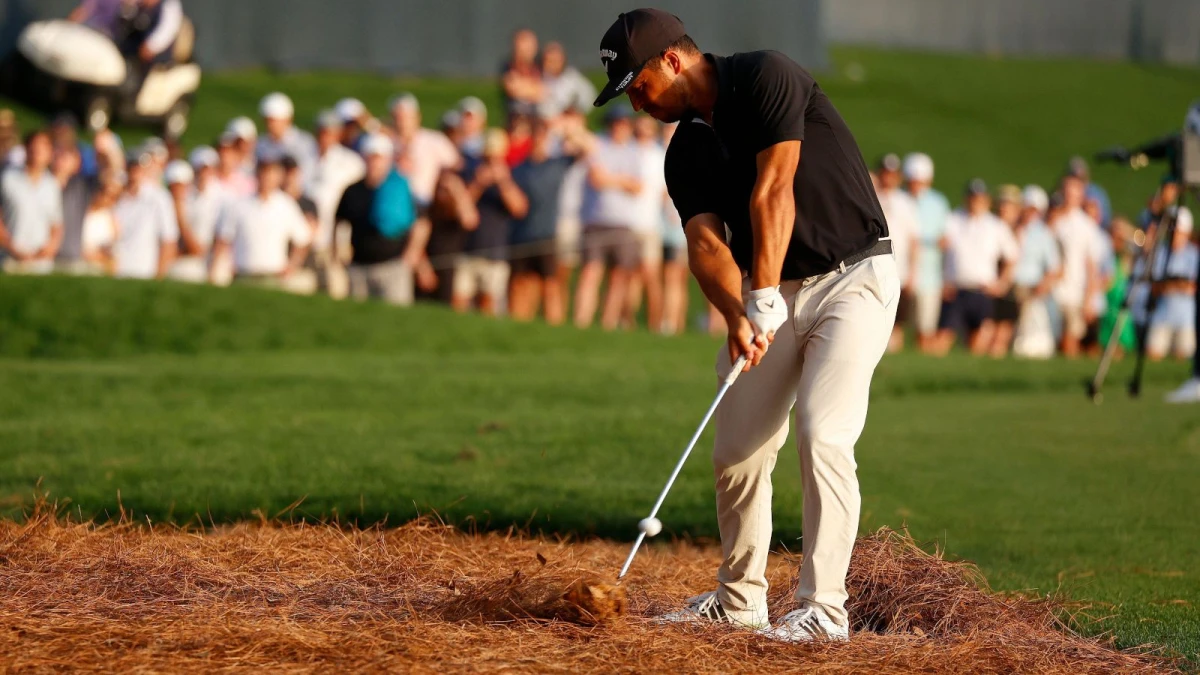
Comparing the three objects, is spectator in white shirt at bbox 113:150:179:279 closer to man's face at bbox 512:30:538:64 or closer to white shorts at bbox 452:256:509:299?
white shorts at bbox 452:256:509:299

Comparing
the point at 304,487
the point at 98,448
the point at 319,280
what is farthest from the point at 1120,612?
the point at 319,280

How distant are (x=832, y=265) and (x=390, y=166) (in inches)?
495

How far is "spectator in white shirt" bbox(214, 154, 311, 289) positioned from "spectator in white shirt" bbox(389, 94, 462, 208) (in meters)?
1.32

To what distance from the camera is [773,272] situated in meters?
5.65

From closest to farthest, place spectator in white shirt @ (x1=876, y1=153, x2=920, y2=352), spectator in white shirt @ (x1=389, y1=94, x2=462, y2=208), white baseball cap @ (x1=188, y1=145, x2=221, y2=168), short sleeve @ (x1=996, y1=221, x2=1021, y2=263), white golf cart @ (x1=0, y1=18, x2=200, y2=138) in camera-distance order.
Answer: white baseball cap @ (x1=188, y1=145, x2=221, y2=168) < spectator in white shirt @ (x1=389, y1=94, x2=462, y2=208) < spectator in white shirt @ (x1=876, y1=153, x2=920, y2=352) < short sleeve @ (x1=996, y1=221, x2=1021, y2=263) < white golf cart @ (x1=0, y1=18, x2=200, y2=138)

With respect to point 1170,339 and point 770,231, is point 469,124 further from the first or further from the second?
point 770,231

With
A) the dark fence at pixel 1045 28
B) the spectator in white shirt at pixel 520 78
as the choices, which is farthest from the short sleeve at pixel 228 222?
the dark fence at pixel 1045 28

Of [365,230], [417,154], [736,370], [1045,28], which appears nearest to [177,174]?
[365,230]

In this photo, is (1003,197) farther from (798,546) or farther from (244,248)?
(798,546)

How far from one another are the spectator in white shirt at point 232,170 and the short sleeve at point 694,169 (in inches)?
501

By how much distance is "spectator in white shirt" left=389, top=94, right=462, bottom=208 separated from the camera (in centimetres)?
1861

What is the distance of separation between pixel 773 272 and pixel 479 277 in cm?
1331

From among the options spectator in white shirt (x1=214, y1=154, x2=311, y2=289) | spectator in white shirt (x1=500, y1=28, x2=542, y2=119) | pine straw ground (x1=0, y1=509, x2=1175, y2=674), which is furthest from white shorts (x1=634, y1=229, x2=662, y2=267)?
pine straw ground (x1=0, y1=509, x2=1175, y2=674)

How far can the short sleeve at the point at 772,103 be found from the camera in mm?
5578
